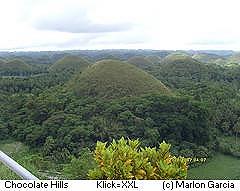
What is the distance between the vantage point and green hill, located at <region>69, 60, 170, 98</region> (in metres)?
30.8

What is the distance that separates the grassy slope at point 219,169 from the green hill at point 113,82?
9495 millimetres

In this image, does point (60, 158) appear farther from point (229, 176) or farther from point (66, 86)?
point (66, 86)

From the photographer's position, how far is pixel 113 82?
106ft

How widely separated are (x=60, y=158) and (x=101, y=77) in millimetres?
14206

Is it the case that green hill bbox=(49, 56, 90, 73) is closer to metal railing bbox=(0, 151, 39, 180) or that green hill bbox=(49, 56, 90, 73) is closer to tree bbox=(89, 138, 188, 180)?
tree bbox=(89, 138, 188, 180)

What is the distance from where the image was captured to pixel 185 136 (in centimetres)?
2408

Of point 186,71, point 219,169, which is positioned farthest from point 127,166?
point 186,71

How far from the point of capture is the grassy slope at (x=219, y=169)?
19.9 m

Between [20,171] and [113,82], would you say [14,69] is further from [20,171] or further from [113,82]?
[20,171]

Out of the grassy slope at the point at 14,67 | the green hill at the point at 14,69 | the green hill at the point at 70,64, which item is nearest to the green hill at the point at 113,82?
the green hill at the point at 70,64

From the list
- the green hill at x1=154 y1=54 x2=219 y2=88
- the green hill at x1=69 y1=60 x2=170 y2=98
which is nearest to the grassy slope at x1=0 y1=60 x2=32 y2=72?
the green hill at x1=154 y1=54 x2=219 y2=88

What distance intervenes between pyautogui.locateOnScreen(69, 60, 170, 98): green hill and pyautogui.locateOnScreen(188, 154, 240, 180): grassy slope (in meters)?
9.49

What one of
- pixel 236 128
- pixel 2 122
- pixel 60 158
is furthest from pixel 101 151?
pixel 236 128

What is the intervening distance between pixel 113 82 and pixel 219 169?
13331mm
